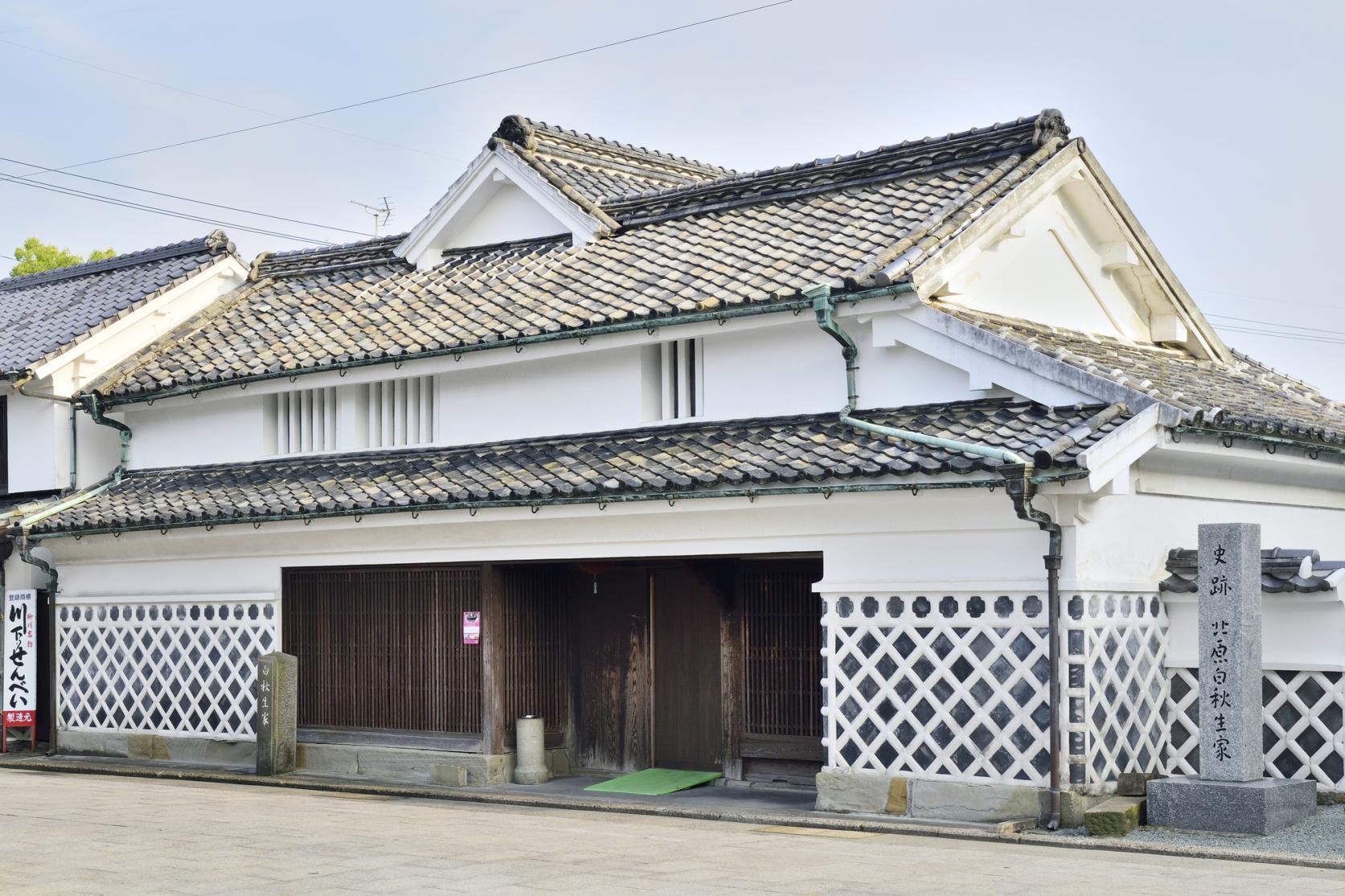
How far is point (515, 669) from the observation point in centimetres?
1941

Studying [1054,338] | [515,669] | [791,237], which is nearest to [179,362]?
[515,669]

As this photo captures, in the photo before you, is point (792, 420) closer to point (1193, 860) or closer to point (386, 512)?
point (386, 512)

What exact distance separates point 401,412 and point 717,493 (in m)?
6.76

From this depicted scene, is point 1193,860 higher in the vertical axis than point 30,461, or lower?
lower

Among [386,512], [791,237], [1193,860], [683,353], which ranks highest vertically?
[791,237]

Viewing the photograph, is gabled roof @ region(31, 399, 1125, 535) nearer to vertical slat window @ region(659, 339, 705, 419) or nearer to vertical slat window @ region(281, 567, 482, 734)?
vertical slat window @ region(659, 339, 705, 419)

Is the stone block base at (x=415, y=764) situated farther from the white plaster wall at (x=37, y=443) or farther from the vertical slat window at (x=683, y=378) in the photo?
the white plaster wall at (x=37, y=443)

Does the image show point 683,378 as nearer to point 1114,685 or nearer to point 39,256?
point 1114,685

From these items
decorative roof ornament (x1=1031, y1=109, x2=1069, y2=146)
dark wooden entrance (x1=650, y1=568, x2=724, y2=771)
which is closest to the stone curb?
dark wooden entrance (x1=650, y1=568, x2=724, y2=771)

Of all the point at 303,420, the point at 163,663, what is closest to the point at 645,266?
the point at 303,420

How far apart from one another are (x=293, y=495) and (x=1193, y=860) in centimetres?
1201

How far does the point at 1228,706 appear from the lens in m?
14.2

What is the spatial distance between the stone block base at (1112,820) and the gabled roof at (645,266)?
5828mm

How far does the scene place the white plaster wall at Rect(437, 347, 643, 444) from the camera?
18.8 meters
